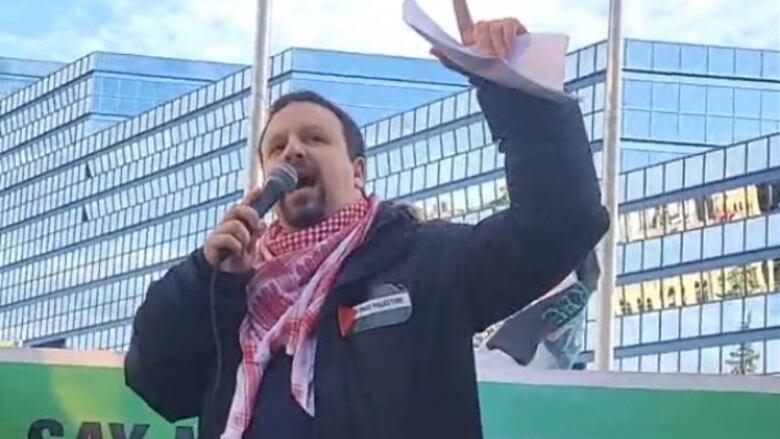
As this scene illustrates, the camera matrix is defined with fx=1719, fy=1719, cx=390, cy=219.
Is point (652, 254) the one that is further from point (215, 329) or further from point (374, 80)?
point (215, 329)

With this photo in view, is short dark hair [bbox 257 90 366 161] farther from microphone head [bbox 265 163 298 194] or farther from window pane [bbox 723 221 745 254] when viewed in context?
window pane [bbox 723 221 745 254]

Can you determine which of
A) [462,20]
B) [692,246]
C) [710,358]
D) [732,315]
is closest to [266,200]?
[462,20]

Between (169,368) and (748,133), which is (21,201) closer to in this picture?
(748,133)

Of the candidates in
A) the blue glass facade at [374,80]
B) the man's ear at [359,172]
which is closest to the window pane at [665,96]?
the blue glass facade at [374,80]

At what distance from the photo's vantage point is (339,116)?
7.18ft

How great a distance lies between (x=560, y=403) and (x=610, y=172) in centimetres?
520

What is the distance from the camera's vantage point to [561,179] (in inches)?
78.7

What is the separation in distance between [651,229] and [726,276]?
11.0ft

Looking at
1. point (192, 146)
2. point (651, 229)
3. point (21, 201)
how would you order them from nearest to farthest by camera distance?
point (651, 229)
point (192, 146)
point (21, 201)

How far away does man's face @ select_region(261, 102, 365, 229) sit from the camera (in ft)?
6.84

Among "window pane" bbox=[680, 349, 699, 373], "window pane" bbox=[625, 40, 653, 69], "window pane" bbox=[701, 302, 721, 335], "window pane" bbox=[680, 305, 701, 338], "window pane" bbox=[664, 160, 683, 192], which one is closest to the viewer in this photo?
"window pane" bbox=[701, 302, 721, 335]

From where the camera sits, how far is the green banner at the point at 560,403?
4.12 m

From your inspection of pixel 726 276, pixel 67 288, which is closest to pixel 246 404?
pixel 726 276

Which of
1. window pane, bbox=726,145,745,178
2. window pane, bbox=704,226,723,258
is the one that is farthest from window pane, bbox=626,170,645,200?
window pane, bbox=726,145,745,178
